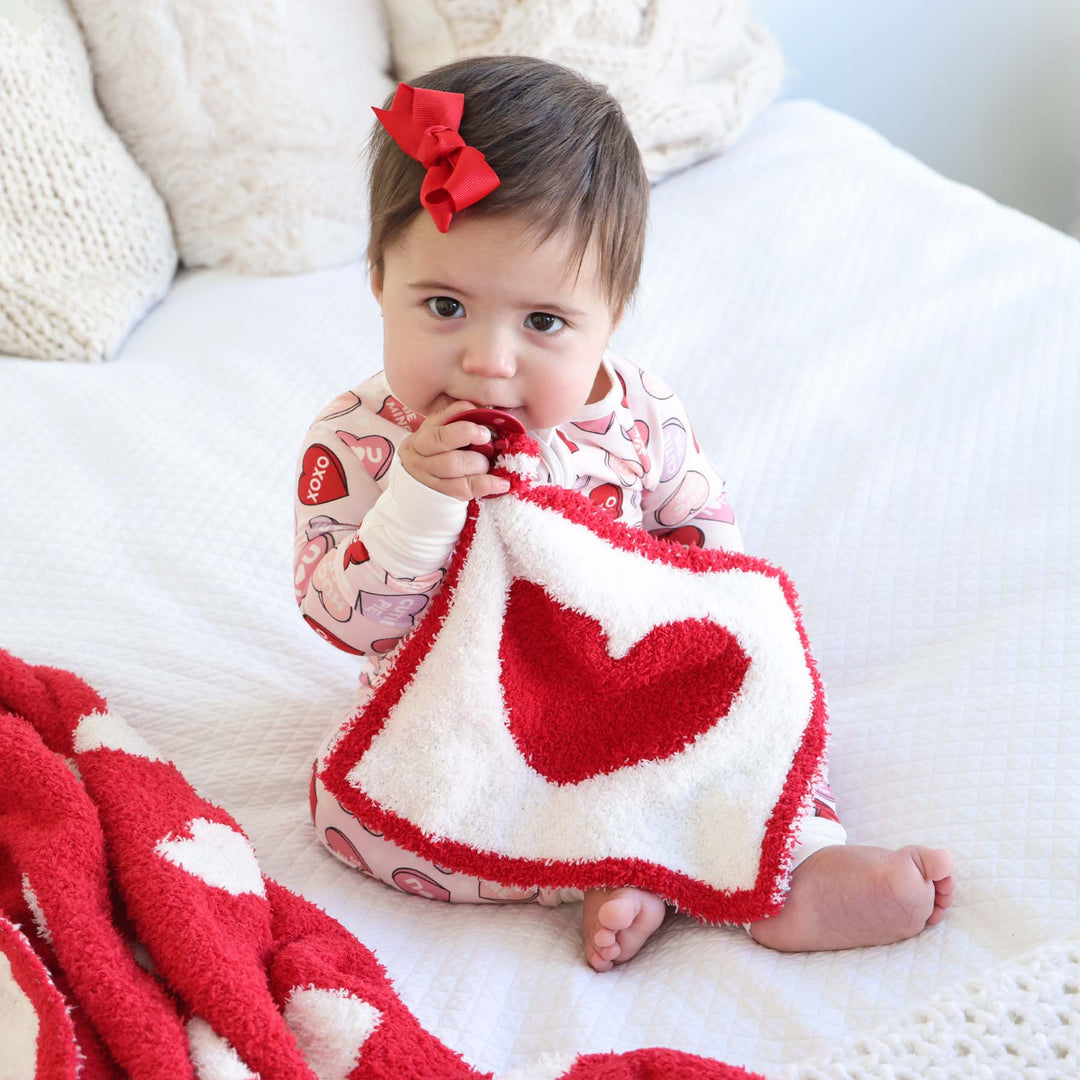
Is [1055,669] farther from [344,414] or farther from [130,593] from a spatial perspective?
[130,593]

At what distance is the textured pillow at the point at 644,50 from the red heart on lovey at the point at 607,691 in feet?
3.21

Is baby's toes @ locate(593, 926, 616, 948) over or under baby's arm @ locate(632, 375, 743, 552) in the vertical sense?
under

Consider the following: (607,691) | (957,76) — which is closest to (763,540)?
(607,691)

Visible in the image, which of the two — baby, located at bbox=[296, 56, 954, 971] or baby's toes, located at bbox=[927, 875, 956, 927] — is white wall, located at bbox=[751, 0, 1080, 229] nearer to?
baby, located at bbox=[296, 56, 954, 971]

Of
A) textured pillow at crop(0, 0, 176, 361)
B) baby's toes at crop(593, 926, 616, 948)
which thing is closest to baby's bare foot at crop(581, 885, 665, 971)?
baby's toes at crop(593, 926, 616, 948)

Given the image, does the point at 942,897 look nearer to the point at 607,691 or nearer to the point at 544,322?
the point at 607,691

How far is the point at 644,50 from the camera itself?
1.59 metres

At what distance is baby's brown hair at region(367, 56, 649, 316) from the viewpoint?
73 centimetres

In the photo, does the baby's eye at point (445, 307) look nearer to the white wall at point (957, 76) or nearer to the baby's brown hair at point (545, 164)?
the baby's brown hair at point (545, 164)

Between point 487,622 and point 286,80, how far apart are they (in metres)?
1.07

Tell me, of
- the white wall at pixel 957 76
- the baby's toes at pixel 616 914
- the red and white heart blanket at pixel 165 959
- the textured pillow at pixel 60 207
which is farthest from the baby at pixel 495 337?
the white wall at pixel 957 76

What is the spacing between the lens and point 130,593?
1.09 m

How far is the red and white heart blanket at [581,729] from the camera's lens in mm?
784

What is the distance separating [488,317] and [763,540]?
0.51 meters
